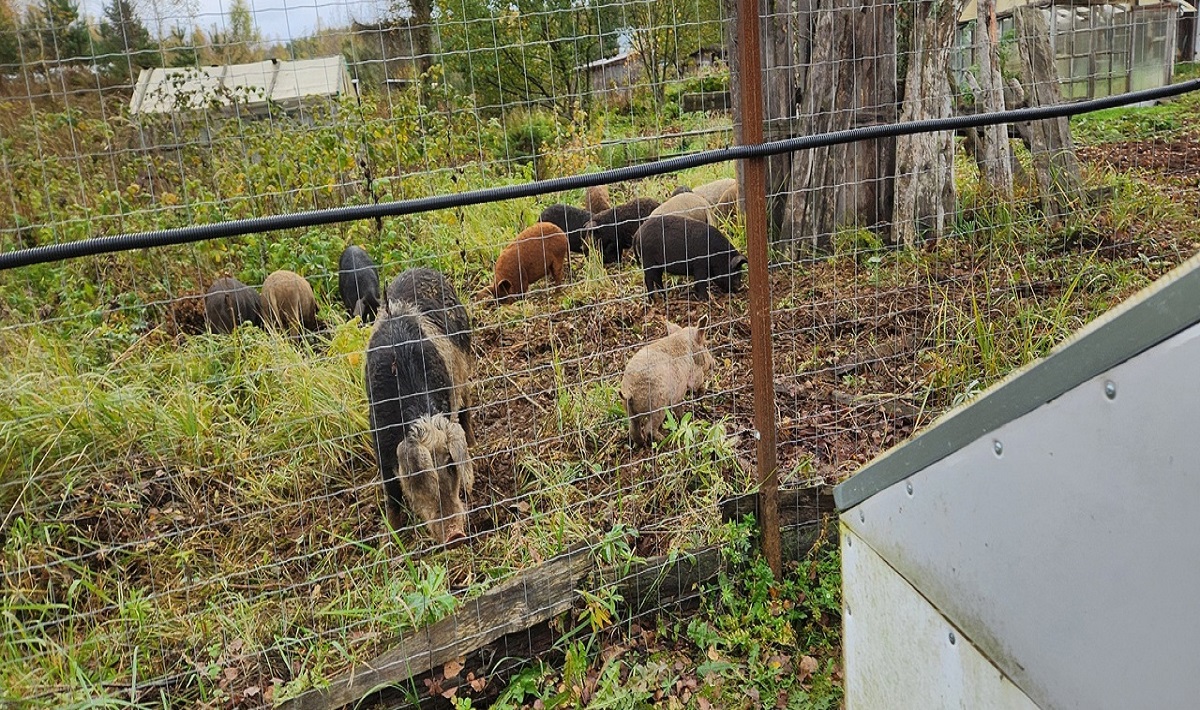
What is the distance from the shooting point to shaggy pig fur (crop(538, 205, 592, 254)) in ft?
26.7

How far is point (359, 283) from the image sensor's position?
22.1 ft

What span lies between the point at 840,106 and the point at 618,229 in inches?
98.5

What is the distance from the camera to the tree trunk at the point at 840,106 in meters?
5.68

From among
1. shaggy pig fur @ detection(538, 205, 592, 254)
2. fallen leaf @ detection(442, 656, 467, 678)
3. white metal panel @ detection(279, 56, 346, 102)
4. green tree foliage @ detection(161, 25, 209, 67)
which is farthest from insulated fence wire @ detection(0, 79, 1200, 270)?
shaggy pig fur @ detection(538, 205, 592, 254)

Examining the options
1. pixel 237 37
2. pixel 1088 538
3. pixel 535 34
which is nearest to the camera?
pixel 1088 538

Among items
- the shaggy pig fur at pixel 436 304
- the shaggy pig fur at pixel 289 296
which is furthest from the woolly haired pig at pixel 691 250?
the shaggy pig fur at pixel 289 296

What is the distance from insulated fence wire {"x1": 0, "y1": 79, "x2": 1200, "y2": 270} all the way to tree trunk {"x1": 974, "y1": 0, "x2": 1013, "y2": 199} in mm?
2199

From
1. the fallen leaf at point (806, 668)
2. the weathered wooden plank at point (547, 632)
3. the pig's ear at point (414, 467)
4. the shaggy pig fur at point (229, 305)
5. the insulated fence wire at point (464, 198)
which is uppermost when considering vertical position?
the insulated fence wire at point (464, 198)

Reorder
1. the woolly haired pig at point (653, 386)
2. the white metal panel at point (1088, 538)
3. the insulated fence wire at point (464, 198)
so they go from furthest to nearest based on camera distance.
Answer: the woolly haired pig at point (653, 386) < the insulated fence wire at point (464, 198) < the white metal panel at point (1088, 538)

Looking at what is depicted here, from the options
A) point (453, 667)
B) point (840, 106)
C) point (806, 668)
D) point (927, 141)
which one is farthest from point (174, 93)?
point (806, 668)

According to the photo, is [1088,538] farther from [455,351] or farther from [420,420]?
[455,351]

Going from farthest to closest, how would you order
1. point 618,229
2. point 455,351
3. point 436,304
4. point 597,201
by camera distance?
point 597,201 → point 618,229 → point 436,304 → point 455,351

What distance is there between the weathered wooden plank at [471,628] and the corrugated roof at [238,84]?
118 inches

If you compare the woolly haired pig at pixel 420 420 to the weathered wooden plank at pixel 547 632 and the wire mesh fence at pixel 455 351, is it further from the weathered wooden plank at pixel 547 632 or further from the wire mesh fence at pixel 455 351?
the weathered wooden plank at pixel 547 632
